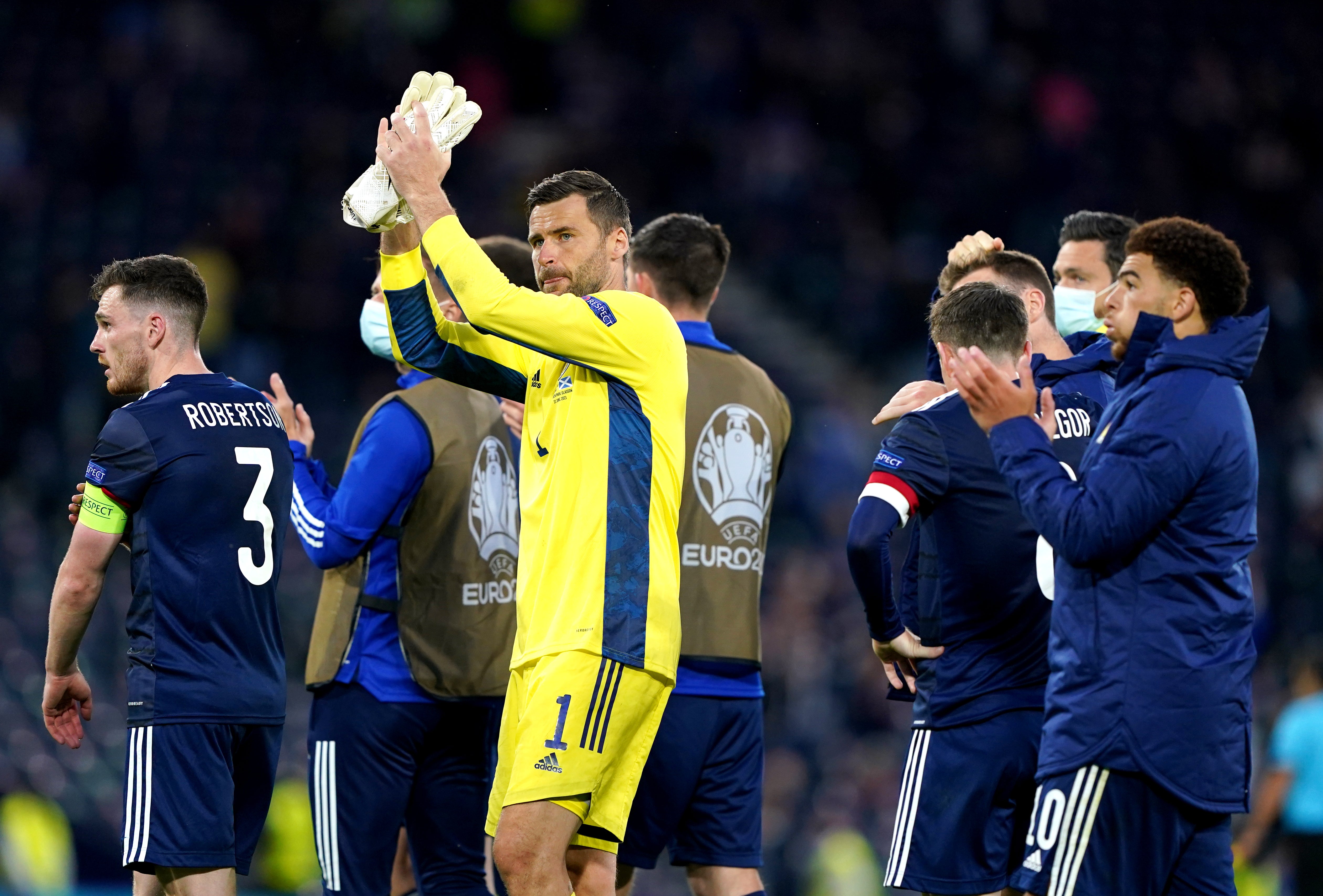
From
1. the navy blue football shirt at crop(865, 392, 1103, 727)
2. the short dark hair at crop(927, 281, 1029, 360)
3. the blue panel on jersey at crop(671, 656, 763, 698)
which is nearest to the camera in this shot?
the short dark hair at crop(927, 281, 1029, 360)

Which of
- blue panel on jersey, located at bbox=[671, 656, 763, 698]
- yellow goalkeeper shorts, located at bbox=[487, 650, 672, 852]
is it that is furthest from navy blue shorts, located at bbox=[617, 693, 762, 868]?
yellow goalkeeper shorts, located at bbox=[487, 650, 672, 852]

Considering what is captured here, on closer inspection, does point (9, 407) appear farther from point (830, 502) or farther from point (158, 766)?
point (158, 766)

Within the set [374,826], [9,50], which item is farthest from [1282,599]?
[9,50]

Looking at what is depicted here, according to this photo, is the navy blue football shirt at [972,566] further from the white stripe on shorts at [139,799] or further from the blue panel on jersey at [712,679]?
the white stripe on shorts at [139,799]

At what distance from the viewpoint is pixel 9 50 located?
1680 centimetres

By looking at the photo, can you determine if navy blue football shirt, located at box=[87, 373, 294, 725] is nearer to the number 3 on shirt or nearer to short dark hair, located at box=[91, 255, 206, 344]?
the number 3 on shirt

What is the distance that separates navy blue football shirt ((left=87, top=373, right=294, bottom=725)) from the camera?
17.1 ft

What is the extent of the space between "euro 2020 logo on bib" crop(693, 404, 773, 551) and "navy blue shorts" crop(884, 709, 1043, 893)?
127 cm

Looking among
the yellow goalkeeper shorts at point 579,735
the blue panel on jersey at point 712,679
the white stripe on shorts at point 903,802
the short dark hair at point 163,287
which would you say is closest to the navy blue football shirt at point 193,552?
the short dark hair at point 163,287

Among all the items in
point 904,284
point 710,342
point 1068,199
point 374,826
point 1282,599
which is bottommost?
point 374,826

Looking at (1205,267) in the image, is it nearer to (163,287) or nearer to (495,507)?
(495,507)

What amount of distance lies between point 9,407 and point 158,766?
Result: 31.9 ft

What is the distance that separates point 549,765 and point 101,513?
6.09 feet

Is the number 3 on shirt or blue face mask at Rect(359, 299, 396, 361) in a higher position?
blue face mask at Rect(359, 299, 396, 361)
